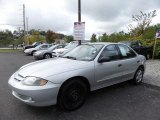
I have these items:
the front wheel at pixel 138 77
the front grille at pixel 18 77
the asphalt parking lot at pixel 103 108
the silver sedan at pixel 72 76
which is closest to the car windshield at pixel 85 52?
the silver sedan at pixel 72 76

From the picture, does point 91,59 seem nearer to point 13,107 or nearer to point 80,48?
point 80,48

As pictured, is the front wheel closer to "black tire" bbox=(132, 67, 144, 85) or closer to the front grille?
"black tire" bbox=(132, 67, 144, 85)

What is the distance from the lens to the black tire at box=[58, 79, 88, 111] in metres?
4.16

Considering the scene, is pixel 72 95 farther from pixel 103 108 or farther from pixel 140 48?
pixel 140 48

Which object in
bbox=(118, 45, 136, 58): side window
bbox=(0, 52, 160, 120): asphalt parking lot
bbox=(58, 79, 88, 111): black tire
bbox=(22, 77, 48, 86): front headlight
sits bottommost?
bbox=(0, 52, 160, 120): asphalt parking lot

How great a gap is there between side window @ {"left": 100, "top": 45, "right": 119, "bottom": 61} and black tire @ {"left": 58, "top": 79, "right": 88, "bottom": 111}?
3.63 feet

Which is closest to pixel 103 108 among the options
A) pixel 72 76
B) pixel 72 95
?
pixel 72 95

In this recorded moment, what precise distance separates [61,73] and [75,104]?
823 millimetres

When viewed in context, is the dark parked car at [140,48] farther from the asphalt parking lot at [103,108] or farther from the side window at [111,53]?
the side window at [111,53]

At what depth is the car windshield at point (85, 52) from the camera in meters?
5.03

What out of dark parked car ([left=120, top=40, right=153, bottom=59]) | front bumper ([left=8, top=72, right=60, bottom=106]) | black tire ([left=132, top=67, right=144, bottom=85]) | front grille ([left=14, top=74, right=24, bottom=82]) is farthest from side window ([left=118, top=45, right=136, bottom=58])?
dark parked car ([left=120, top=40, right=153, bottom=59])

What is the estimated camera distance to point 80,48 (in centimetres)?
568

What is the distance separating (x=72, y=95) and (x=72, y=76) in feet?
1.45

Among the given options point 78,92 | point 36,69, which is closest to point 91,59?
point 78,92
